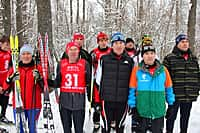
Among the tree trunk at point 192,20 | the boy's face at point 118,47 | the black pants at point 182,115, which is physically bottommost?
the black pants at point 182,115

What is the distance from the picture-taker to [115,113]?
550 cm

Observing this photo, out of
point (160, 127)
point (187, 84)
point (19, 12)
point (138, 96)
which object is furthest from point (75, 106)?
point (19, 12)

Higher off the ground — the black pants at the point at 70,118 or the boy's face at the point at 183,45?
the boy's face at the point at 183,45

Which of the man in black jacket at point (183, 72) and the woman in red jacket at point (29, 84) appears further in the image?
the man in black jacket at point (183, 72)

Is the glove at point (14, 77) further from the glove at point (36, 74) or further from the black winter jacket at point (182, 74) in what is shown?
the black winter jacket at point (182, 74)

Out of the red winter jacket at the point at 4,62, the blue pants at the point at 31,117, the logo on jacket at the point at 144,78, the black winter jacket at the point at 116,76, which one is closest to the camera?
the logo on jacket at the point at 144,78

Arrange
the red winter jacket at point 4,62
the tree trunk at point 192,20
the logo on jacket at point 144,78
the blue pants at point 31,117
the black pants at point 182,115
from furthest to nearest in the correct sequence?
the tree trunk at point 192,20
the red winter jacket at point 4,62
the black pants at point 182,115
the blue pants at point 31,117
the logo on jacket at point 144,78

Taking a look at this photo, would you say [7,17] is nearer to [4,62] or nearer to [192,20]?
[4,62]

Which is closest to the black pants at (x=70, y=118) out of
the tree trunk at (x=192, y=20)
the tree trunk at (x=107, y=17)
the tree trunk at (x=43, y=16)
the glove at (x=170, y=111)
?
the glove at (x=170, y=111)

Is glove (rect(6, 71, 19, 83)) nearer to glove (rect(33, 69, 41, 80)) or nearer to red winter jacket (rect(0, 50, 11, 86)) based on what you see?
glove (rect(33, 69, 41, 80))

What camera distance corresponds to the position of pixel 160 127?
515cm

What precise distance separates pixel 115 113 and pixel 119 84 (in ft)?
1.80

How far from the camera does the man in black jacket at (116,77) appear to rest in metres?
5.29

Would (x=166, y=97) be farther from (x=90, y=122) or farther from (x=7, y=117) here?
(x=7, y=117)
